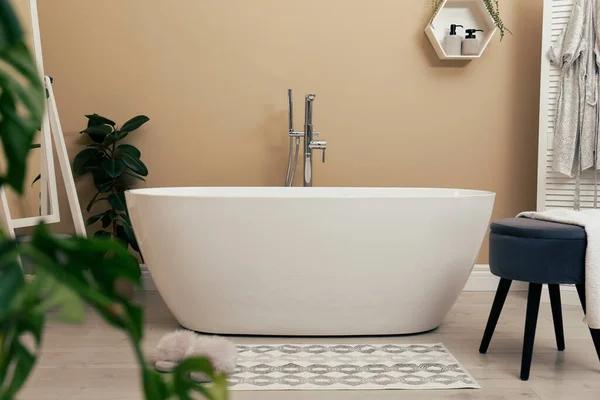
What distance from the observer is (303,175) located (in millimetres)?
4020

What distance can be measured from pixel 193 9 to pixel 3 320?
402cm

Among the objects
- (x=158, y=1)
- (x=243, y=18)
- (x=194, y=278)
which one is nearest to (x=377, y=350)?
(x=194, y=278)

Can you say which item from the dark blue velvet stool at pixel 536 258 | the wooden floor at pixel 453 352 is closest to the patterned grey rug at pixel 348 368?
the wooden floor at pixel 453 352

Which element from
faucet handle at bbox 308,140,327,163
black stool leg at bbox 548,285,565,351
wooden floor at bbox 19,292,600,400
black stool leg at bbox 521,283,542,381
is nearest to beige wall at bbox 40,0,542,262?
faucet handle at bbox 308,140,327,163

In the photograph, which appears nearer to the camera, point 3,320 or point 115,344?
point 3,320

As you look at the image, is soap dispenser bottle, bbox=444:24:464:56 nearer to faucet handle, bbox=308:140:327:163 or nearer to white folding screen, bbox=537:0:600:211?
white folding screen, bbox=537:0:600:211

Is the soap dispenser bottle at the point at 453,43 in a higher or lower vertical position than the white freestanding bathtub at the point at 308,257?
higher

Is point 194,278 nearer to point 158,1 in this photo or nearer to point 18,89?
point 158,1

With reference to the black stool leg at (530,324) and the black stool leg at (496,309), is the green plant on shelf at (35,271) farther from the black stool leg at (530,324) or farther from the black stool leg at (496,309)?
the black stool leg at (496,309)

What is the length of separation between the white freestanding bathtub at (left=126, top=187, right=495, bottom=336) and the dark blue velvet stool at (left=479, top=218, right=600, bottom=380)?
16.8 inches

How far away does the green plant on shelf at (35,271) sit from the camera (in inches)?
9.0

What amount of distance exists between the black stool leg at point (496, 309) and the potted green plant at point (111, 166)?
6.64ft

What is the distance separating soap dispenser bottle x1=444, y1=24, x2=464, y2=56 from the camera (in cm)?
397

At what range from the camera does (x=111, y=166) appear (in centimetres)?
375
